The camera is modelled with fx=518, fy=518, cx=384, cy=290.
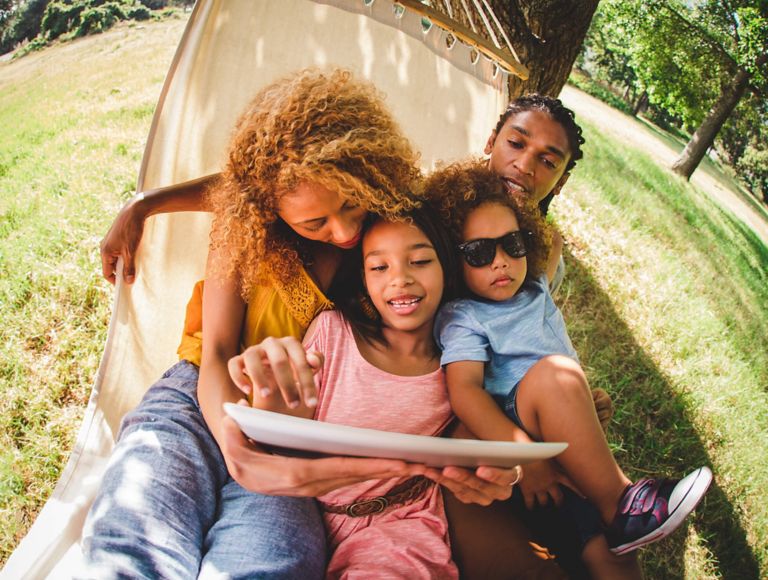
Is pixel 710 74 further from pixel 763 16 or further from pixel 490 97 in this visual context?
pixel 490 97

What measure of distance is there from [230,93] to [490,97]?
1161 mm

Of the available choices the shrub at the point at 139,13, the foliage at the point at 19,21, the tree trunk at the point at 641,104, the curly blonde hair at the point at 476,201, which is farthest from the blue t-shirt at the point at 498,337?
the tree trunk at the point at 641,104

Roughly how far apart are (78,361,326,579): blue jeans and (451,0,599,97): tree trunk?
2305 mm

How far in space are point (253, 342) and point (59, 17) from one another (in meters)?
7.14

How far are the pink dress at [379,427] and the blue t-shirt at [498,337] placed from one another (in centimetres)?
13

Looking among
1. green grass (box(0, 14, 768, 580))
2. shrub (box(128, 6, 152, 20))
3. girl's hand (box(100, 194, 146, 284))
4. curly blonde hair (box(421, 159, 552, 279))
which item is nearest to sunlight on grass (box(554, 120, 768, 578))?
green grass (box(0, 14, 768, 580))

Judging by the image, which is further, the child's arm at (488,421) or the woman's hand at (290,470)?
the child's arm at (488,421)

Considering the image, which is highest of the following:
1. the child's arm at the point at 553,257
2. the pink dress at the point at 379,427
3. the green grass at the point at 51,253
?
the child's arm at the point at 553,257

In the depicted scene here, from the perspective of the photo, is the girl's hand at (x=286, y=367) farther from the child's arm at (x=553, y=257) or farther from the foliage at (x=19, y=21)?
the foliage at (x=19, y=21)

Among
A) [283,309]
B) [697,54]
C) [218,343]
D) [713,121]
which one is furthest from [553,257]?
[697,54]

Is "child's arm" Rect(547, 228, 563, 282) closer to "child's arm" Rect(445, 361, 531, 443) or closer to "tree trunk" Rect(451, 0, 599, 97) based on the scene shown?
"child's arm" Rect(445, 361, 531, 443)

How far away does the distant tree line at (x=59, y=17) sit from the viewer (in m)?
6.00

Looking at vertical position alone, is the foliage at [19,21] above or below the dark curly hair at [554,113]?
below

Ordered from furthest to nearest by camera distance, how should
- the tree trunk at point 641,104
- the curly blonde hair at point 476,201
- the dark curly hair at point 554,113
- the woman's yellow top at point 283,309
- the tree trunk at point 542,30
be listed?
the tree trunk at point 641,104
the tree trunk at point 542,30
the dark curly hair at point 554,113
the curly blonde hair at point 476,201
the woman's yellow top at point 283,309
